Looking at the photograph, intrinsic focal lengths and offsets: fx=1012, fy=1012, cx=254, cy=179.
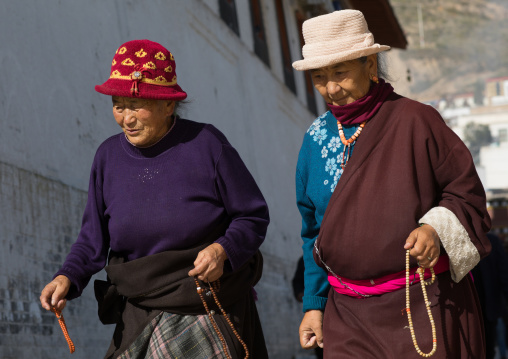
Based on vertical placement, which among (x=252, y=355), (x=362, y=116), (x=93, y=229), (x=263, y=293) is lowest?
(x=263, y=293)

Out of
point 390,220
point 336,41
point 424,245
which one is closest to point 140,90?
point 336,41

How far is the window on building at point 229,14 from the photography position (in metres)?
12.1

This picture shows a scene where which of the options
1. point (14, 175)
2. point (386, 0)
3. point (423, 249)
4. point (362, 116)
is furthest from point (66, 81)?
point (386, 0)

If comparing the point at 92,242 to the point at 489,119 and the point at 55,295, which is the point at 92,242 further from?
the point at 489,119

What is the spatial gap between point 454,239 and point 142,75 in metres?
1.34

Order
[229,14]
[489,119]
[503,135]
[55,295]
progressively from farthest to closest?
[489,119]
[503,135]
[229,14]
[55,295]

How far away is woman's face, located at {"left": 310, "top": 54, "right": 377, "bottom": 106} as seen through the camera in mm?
3844

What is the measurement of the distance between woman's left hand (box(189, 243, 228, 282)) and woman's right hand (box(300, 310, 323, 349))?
46cm

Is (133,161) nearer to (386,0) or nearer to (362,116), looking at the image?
(362,116)

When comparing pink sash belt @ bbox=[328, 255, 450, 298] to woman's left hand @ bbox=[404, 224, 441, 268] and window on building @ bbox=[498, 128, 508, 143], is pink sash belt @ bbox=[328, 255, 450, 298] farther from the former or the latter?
window on building @ bbox=[498, 128, 508, 143]

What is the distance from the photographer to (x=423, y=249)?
3.44 metres

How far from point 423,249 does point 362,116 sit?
2.18ft

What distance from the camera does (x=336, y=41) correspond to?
12.7ft

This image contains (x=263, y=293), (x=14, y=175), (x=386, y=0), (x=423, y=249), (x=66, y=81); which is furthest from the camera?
(x=386, y=0)
